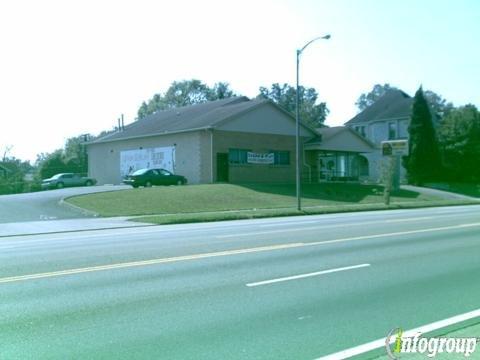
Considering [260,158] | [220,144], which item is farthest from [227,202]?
[260,158]

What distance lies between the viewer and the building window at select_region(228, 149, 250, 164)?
39631 mm

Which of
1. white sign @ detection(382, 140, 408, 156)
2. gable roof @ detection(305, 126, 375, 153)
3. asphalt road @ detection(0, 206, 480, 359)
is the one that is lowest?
asphalt road @ detection(0, 206, 480, 359)

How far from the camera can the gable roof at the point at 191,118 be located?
39969 millimetres

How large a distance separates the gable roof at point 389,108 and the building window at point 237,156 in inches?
1127

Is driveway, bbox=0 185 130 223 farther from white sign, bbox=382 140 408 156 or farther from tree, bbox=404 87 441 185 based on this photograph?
tree, bbox=404 87 441 185

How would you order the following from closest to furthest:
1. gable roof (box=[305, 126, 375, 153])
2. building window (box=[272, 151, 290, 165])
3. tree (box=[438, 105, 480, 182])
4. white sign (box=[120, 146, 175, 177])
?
white sign (box=[120, 146, 175, 177]) < building window (box=[272, 151, 290, 165]) < gable roof (box=[305, 126, 375, 153]) < tree (box=[438, 105, 480, 182])

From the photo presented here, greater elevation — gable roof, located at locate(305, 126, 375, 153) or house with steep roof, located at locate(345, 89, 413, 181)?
house with steep roof, located at locate(345, 89, 413, 181)

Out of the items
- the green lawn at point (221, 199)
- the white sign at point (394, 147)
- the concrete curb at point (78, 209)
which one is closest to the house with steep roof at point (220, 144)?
the green lawn at point (221, 199)

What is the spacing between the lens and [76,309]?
6.95m

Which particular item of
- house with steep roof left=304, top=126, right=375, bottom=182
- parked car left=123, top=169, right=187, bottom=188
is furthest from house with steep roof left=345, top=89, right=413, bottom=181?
parked car left=123, top=169, right=187, bottom=188

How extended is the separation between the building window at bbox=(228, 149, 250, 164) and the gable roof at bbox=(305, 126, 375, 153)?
6.65 meters

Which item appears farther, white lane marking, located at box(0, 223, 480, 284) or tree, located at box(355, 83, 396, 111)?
tree, located at box(355, 83, 396, 111)

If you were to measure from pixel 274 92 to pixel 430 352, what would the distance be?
9685 cm

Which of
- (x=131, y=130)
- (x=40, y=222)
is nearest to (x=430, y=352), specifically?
(x=40, y=222)
